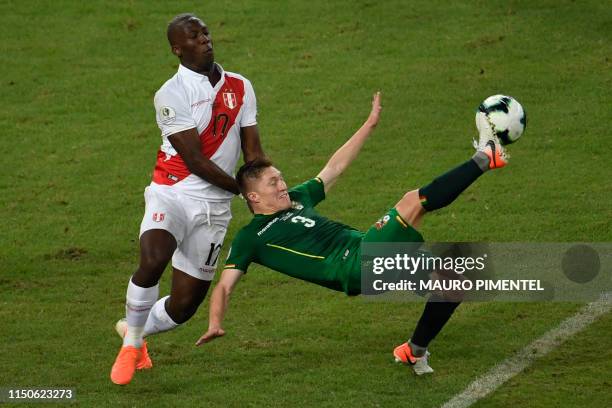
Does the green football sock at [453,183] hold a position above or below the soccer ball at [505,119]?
below

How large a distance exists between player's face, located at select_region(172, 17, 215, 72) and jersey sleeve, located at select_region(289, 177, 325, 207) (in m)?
1.21

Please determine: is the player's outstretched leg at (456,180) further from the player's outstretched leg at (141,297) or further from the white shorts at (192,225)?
the player's outstretched leg at (141,297)

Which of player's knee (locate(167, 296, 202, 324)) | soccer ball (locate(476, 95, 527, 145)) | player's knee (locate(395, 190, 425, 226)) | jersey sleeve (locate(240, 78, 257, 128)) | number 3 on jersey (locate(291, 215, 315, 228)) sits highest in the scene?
soccer ball (locate(476, 95, 527, 145))

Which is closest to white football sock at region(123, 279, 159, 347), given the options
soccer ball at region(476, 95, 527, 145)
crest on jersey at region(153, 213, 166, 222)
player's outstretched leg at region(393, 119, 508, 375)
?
crest on jersey at region(153, 213, 166, 222)

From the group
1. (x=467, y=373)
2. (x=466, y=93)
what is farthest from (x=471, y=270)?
(x=466, y=93)

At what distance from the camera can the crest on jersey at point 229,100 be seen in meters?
9.68

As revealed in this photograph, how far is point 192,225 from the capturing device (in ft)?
31.4

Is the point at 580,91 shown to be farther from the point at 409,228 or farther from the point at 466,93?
the point at 409,228

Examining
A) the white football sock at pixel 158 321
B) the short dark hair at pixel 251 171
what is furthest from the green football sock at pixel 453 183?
the white football sock at pixel 158 321

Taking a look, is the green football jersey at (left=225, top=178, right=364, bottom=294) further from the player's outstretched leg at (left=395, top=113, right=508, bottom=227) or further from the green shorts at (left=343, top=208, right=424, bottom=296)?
the player's outstretched leg at (left=395, top=113, right=508, bottom=227)

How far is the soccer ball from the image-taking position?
345 inches

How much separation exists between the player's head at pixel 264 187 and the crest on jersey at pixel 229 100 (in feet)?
2.28

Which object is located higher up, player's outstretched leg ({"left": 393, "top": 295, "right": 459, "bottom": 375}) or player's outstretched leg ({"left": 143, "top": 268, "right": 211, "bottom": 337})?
player's outstretched leg ({"left": 393, "top": 295, "right": 459, "bottom": 375})

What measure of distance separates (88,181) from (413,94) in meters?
4.21
